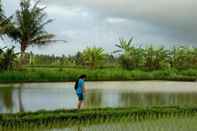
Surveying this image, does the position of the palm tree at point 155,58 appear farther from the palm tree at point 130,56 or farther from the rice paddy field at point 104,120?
the rice paddy field at point 104,120

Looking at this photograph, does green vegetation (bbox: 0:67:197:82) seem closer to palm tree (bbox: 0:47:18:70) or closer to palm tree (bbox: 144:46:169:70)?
palm tree (bbox: 0:47:18:70)

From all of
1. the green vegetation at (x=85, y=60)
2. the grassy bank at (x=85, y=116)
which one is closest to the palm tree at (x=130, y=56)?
the green vegetation at (x=85, y=60)

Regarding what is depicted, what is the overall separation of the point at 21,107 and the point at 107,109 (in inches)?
145

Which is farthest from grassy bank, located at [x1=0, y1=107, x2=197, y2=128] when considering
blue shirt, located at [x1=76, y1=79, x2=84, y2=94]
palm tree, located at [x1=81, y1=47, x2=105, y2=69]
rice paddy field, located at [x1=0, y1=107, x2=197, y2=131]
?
palm tree, located at [x1=81, y1=47, x2=105, y2=69]

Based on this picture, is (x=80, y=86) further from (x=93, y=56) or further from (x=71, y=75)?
(x=93, y=56)

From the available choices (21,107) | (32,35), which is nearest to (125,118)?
(21,107)

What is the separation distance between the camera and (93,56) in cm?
5012

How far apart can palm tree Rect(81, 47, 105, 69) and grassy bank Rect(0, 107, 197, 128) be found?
35.9 metres

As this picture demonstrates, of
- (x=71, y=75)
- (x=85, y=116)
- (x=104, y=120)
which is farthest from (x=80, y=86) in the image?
(x=71, y=75)

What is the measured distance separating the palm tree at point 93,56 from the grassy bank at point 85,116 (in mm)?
35881

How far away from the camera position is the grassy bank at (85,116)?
35.6ft

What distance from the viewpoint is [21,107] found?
15453mm

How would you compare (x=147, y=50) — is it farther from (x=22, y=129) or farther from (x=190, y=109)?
(x=22, y=129)

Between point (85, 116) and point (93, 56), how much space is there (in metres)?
38.3
